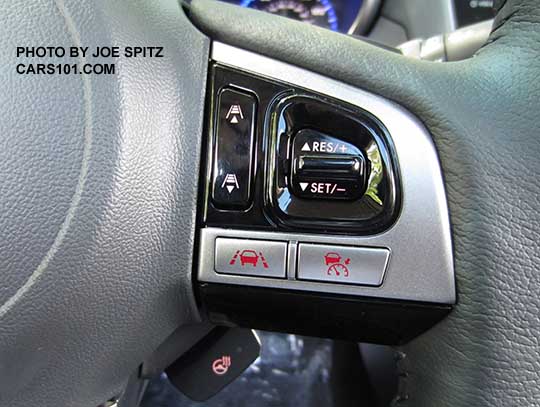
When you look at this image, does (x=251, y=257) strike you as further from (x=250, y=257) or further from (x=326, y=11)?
(x=326, y=11)

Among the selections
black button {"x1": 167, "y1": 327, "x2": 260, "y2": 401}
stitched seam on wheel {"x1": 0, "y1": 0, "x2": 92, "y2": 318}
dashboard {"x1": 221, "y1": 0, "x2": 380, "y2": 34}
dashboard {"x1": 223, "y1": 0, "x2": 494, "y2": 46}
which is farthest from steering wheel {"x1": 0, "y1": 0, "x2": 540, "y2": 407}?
dashboard {"x1": 221, "y1": 0, "x2": 380, "y2": 34}

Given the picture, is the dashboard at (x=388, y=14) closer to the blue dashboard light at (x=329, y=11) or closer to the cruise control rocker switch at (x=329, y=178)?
the blue dashboard light at (x=329, y=11)

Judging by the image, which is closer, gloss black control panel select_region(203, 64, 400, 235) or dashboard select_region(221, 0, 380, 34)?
gloss black control panel select_region(203, 64, 400, 235)

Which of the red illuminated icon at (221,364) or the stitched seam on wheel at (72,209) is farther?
the red illuminated icon at (221,364)

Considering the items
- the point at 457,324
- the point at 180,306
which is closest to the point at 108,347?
the point at 180,306

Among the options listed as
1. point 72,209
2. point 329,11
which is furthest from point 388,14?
point 72,209

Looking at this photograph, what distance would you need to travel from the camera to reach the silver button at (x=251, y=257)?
51cm

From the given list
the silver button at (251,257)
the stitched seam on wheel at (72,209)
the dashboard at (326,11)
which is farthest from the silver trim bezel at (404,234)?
the dashboard at (326,11)

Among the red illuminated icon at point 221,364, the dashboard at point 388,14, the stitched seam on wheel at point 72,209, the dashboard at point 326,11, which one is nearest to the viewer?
the stitched seam on wheel at point 72,209

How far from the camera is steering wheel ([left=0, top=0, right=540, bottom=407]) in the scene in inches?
19.0

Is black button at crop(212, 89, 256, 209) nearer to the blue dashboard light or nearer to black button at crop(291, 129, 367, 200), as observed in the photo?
black button at crop(291, 129, 367, 200)

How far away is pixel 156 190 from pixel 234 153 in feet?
0.25

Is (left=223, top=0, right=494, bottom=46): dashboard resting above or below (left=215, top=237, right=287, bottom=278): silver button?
above

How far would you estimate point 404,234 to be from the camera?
50 cm
